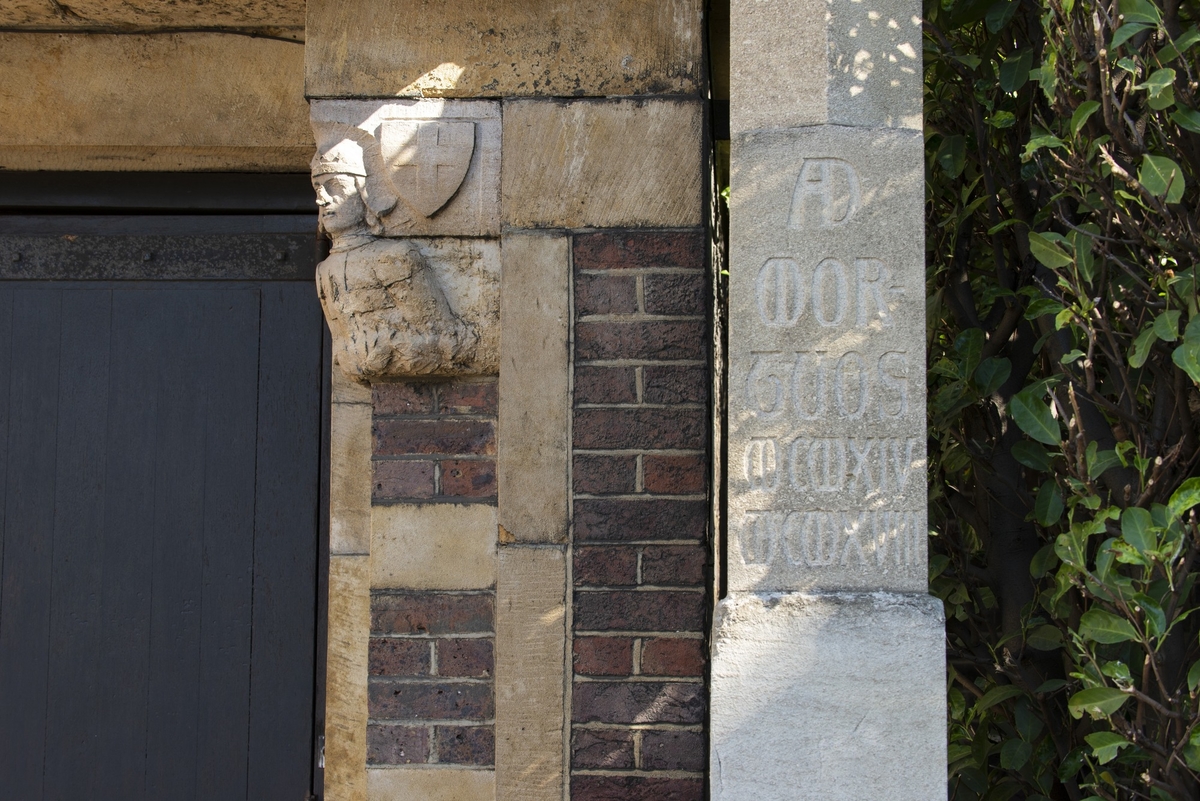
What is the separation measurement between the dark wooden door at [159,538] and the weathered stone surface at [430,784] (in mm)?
420

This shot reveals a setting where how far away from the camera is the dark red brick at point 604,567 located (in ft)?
7.66

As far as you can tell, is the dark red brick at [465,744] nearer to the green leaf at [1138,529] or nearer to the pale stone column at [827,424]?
the pale stone column at [827,424]

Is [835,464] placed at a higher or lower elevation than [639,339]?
lower

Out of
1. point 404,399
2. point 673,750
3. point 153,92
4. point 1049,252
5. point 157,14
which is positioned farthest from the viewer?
point 153,92

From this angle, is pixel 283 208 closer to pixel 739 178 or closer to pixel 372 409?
pixel 372 409

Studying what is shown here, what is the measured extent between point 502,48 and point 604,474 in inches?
36.5

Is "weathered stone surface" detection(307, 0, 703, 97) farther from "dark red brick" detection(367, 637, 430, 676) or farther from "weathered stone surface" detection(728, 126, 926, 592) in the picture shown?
"dark red brick" detection(367, 637, 430, 676)

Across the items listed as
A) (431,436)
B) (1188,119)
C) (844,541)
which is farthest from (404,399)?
(1188,119)

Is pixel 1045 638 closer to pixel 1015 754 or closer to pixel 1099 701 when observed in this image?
pixel 1015 754

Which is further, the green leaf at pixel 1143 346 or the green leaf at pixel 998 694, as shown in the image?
the green leaf at pixel 998 694

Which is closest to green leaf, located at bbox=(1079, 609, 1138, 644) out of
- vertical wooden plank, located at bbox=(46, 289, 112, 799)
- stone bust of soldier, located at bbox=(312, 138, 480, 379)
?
stone bust of soldier, located at bbox=(312, 138, 480, 379)

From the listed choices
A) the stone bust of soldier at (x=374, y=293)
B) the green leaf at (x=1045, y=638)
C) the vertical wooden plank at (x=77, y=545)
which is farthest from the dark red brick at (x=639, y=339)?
the vertical wooden plank at (x=77, y=545)

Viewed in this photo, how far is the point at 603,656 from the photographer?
2.32 m

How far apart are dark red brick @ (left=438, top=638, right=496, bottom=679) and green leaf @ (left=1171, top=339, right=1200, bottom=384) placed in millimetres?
1392
